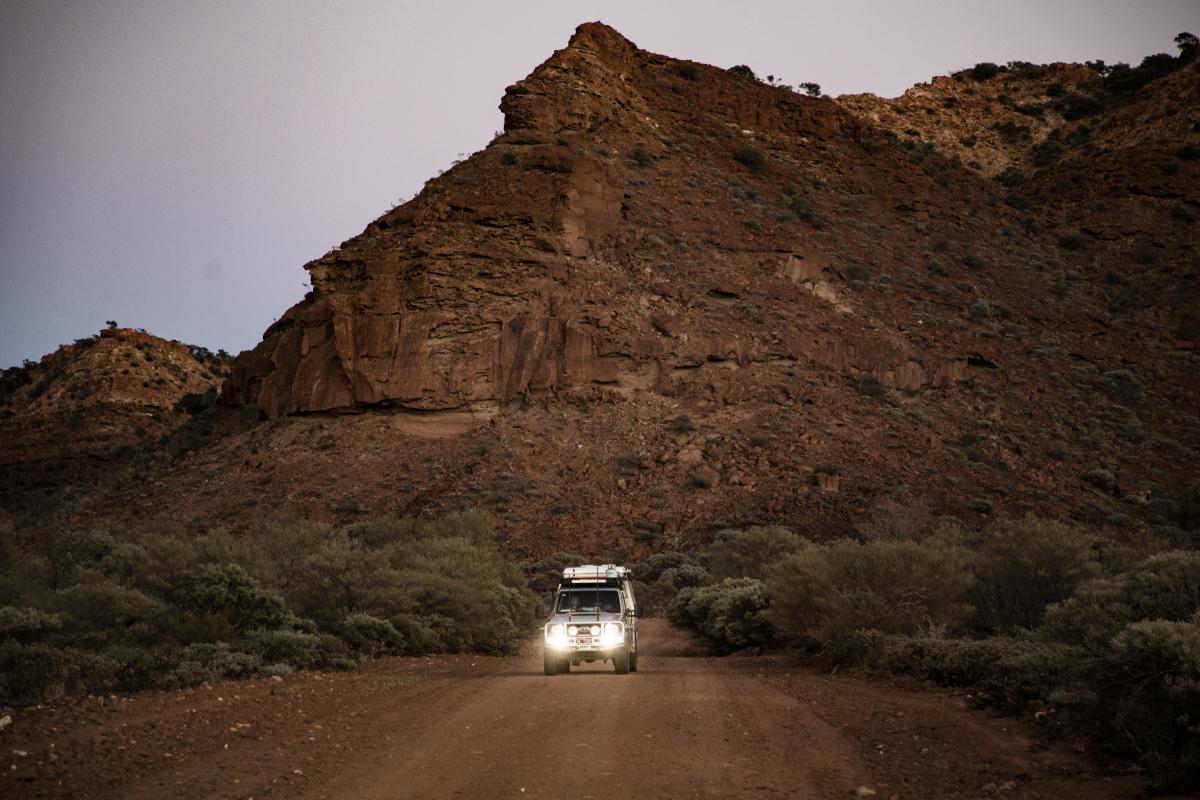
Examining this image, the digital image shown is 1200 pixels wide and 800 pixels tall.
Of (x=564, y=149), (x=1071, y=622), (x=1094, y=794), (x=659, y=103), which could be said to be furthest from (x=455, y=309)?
(x=1094, y=794)

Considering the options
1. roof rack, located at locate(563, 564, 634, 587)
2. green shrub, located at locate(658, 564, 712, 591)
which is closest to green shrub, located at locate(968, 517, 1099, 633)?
roof rack, located at locate(563, 564, 634, 587)

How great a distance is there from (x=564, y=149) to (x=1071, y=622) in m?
44.5

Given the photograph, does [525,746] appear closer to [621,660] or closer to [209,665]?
[209,665]

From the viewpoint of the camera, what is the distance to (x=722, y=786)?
8750 millimetres

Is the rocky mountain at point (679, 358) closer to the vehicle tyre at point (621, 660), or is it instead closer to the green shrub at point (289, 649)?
the vehicle tyre at point (621, 660)

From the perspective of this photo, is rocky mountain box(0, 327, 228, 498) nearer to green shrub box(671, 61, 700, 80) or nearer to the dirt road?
green shrub box(671, 61, 700, 80)

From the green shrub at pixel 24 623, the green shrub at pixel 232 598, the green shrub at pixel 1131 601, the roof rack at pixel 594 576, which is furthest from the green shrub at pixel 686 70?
the green shrub at pixel 24 623

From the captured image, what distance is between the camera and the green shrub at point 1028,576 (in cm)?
1994

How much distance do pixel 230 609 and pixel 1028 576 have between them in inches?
572

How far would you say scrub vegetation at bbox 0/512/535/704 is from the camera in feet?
45.4

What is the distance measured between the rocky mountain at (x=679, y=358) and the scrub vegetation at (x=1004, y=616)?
6689 mm

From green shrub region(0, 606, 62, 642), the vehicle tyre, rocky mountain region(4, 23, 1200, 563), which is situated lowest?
the vehicle tyre

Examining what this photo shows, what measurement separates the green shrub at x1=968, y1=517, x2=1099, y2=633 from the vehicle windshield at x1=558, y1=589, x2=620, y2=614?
681 centimetres

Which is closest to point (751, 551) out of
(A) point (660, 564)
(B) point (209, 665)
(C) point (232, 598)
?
(A) point (660, 564)
